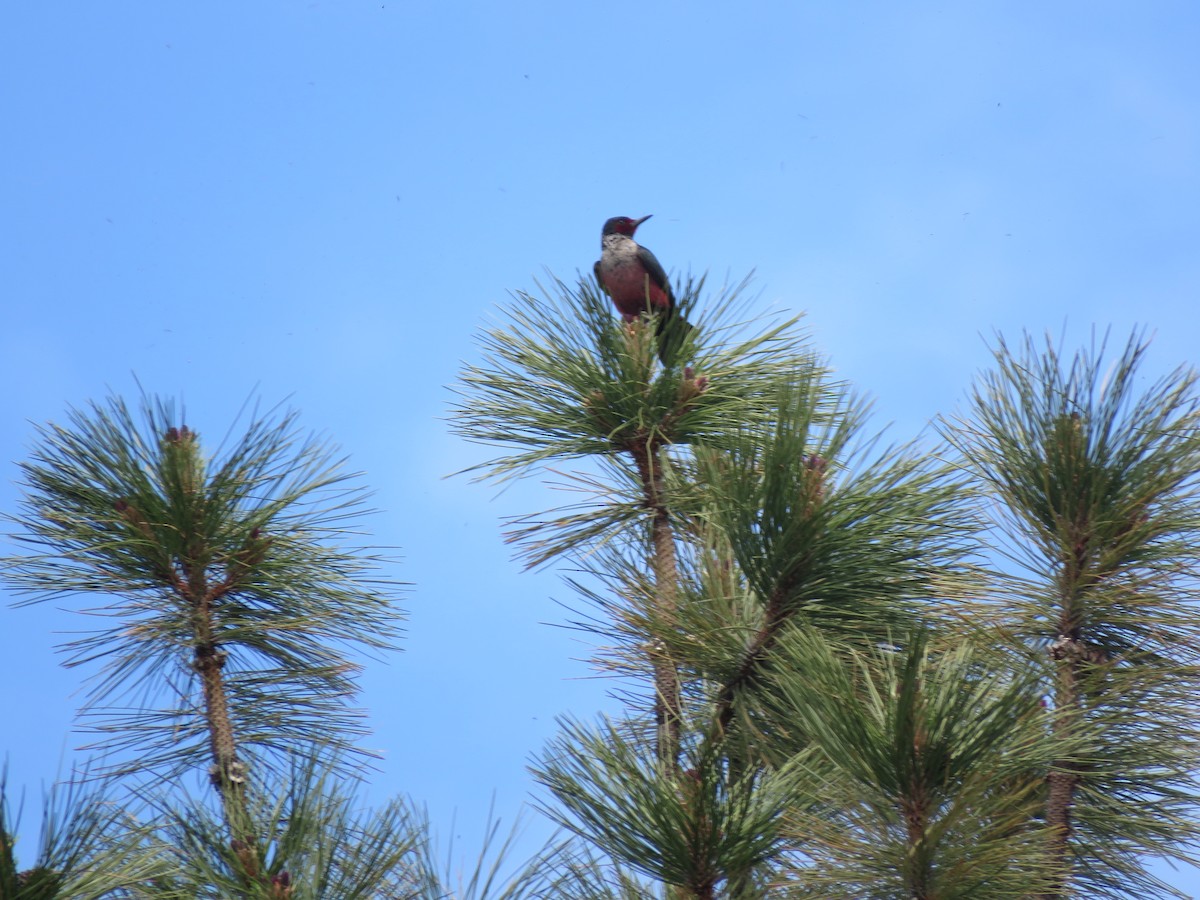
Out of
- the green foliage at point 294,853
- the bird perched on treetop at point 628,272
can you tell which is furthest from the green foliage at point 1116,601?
the bird perched on treetop at point 628,272

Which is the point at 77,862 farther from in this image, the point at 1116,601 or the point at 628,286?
the point at 628,286

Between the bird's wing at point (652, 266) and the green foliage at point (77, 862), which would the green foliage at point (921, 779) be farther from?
the bird's wing at point (652, 266)

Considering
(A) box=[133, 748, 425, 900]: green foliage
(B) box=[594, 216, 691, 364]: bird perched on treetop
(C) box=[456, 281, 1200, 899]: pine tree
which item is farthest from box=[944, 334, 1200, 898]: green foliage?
(B) box=[594, 216, 691, 364]: bird perched on treetop

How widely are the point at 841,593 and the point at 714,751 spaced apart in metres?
0.58

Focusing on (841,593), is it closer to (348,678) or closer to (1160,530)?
(1160,530)

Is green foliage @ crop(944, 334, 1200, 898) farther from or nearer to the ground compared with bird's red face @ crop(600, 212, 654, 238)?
nearer to the ground

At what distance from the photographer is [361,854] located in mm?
2568

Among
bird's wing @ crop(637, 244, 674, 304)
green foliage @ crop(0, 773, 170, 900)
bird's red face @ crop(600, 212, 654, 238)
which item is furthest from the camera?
bird's red face @ crop(600, 212, 654, 238)

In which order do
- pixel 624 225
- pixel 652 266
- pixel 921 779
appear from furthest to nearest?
pixel 624 225
pixel 652 266
pixel 921 779

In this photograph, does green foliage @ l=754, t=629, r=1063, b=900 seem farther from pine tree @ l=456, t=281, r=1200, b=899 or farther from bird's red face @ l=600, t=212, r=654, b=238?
bird's red face @ l=600, t=212, r=654, b=238

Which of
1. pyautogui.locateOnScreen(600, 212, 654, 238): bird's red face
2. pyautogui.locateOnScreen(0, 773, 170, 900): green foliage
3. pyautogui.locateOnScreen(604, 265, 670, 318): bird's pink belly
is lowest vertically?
pyautogui.locateOnScreen(0, 773, 170, 900): green foliage

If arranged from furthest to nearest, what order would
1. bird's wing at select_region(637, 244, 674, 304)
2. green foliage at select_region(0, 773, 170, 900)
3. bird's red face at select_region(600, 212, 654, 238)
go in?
bird's red face at select_region(600, 212, 654, 238), bird's wing at select_region(637, 244, 674, 304), green foliage at select_region(0, 773, 170, 900)

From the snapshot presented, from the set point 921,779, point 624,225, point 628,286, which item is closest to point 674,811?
point 921,779

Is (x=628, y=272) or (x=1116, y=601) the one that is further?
(x=628, y=272)
